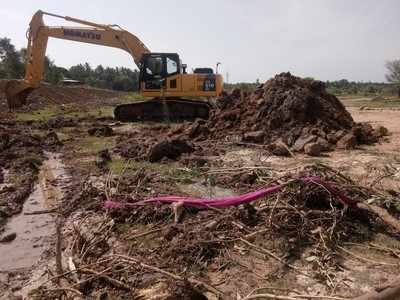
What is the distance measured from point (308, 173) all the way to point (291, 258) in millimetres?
1575

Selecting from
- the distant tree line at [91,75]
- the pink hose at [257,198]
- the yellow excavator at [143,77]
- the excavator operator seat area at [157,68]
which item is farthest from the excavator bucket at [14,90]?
the distant tree line at [91,75]

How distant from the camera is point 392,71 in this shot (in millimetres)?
52875

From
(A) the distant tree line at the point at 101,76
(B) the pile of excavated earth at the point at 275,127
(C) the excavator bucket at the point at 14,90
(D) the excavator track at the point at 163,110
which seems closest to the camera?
(B) the pile of excavated earth at the point at 275,127

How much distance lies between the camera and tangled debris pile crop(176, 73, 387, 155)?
30.6 ft

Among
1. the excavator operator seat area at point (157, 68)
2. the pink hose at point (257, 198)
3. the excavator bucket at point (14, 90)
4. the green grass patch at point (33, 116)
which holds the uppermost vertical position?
the excavator operator seat area at point (157, 68)

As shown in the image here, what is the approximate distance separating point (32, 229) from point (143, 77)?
1105 centimetres

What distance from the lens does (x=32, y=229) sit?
5.18 meters

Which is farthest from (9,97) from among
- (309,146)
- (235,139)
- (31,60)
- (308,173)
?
(308,173)

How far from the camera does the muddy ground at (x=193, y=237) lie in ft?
11.7

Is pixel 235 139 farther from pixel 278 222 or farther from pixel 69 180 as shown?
pixel 278 222

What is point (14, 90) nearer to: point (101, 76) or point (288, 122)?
point (288, 122)

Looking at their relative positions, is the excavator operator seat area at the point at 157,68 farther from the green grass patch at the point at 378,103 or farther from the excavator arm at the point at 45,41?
the green grass patch at the point at 378,103

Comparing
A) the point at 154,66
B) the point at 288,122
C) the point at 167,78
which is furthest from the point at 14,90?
the point at 288,122

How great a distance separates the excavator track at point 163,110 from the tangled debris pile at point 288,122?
264cm
